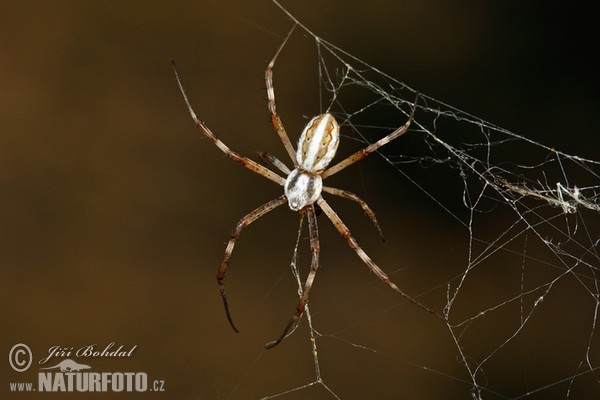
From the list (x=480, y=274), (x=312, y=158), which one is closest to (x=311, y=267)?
(x=312, y=158)

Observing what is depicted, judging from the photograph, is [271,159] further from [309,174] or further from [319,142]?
[319,142]

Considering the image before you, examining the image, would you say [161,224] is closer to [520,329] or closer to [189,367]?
[189,367]

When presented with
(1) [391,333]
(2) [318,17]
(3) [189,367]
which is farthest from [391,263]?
(2) [318,17]

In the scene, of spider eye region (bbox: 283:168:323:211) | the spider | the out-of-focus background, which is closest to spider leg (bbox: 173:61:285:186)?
the spider

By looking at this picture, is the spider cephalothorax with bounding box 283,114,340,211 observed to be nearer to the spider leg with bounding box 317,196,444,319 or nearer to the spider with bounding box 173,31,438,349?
the spider with bounding box 173,31,438,349

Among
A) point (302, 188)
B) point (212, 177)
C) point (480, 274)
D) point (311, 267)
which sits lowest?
point (311, 267)

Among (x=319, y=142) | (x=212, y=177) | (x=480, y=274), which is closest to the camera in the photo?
(x=319, y=142)
